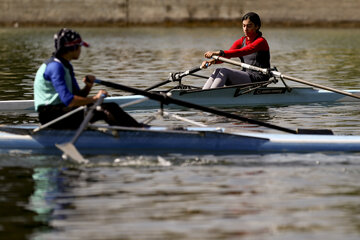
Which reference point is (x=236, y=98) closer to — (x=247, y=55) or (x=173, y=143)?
(x=247, y=55)

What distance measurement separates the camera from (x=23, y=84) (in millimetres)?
20438

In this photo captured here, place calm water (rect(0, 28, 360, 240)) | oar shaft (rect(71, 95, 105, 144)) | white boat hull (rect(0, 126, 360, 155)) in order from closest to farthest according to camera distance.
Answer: calm water (rect(0, 28, 360, 240)) < oar shaft (rect(71, 95, 105, 144)) < white boat hull (rect(0, 126, 360, 155))

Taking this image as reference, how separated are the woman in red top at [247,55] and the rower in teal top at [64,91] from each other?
496cm

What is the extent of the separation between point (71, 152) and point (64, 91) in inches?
26.5

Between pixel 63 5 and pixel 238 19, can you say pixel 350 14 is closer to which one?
pixel 238 19

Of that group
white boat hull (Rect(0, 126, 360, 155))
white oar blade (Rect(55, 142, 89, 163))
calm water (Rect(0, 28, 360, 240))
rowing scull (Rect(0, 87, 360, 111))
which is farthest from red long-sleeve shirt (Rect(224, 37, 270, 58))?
white oar blade (Rect(55, 142, 89, 163))

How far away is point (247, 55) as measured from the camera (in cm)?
1536

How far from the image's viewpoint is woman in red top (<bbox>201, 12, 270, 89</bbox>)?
1498 centimetres

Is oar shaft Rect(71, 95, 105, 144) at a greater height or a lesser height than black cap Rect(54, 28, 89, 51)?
lesser

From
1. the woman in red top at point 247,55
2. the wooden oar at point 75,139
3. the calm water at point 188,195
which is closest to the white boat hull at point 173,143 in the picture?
the calm water at point 188,195

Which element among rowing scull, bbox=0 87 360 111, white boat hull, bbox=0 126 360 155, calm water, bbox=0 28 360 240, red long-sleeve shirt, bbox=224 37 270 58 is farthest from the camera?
rowing scull, bbox=0 87 360 111

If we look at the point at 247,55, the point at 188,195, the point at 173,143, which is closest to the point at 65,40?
the point at 173,143

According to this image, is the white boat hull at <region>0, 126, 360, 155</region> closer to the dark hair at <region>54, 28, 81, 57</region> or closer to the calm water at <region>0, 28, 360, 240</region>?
the calm water at <region>0, 28, 360, 240</region>

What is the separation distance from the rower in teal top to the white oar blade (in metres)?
0.35
